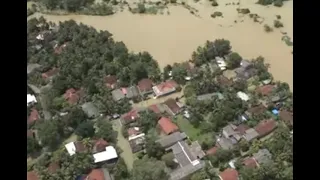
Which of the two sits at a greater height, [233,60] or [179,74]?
[233,60]

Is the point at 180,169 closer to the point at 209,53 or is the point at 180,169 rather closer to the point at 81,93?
the point at 81,93

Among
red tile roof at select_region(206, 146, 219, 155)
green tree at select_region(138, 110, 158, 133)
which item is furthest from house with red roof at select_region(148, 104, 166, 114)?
red tile roof at select_region(206, 146, 219, 155)

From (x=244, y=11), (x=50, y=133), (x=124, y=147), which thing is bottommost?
(x=124, y=147)

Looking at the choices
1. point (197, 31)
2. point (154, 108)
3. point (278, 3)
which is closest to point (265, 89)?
point (154, 108)

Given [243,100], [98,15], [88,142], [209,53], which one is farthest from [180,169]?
[98,15]

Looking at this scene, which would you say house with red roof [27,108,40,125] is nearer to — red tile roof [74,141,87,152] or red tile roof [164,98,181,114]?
red tile roof [74,141,87,152]

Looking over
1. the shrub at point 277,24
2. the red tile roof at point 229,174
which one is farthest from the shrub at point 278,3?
the red tile roof at point 229,174

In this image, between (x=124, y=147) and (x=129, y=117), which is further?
(x=129, y=117)

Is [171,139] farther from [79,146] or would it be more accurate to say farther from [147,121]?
[79,146]
